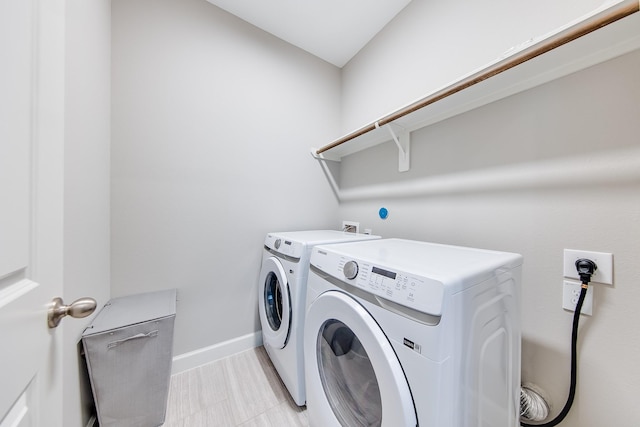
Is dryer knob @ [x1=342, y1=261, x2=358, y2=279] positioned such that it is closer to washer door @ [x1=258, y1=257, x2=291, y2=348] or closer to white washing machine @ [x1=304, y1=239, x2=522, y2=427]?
white washing machine @ [x1=304, y1=239, x2=522, y2=427]

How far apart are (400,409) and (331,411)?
1.35 ft

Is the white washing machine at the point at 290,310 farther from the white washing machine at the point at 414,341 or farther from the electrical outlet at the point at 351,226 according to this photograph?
the electrical outlet at the point at 351,226

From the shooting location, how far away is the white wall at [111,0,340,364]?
1246 millimetres

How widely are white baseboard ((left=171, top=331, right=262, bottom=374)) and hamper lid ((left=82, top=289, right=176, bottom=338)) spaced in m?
0.46

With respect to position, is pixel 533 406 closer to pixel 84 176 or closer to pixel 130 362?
pixel 130 362

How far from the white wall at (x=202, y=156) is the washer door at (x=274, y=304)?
0.23 metres

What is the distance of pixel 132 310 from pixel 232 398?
718 mm

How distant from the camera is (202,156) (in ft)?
4.76

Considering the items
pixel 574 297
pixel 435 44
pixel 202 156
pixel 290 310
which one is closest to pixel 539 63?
pixel 435 44

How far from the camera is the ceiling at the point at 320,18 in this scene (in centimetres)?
147

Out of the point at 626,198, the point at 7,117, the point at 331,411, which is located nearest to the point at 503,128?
the point at 626,198

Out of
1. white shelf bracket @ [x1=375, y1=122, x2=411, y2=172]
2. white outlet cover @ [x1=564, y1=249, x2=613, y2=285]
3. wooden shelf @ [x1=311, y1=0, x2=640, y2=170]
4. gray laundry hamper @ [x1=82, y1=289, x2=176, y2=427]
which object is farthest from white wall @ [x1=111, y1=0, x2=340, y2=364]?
white outlet cover @ [x1=564, y1=249, x2=613, y2=285]

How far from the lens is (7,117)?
0.34 metres

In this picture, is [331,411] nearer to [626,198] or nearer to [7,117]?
[7,117]
